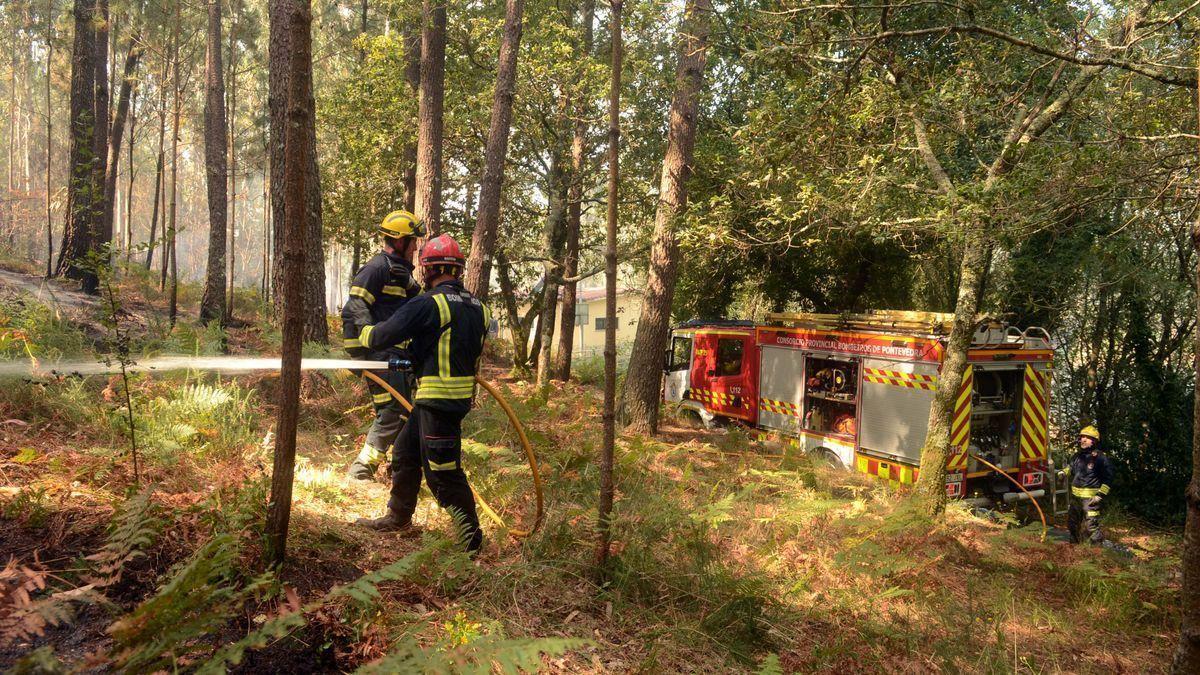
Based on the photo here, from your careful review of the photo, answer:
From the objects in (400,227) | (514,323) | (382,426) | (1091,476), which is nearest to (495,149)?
(400,227)

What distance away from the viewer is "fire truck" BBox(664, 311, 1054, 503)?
957 cm

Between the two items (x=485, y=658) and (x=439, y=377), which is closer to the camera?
(x=485, y=658)

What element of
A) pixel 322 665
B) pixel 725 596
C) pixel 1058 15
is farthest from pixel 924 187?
pixel 322 665

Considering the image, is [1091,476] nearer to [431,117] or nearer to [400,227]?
[400,227]

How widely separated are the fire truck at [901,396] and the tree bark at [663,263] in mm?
2531

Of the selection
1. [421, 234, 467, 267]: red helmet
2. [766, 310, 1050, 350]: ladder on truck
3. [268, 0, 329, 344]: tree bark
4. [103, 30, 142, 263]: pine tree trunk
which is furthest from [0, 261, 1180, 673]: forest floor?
[103, 30, 142, 263]: pine tree trunk

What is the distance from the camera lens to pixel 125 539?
2.84 meters

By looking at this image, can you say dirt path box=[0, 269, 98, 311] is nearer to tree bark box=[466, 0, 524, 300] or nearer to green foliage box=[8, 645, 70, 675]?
tree bark box=[466, 0, 524, 300]

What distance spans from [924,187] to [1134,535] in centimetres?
682

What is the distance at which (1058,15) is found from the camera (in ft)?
26.5

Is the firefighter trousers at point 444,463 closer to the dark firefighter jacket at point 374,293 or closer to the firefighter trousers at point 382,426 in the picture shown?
the dark firefighter jacket at point 374,293

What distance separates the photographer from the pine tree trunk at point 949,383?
768cm

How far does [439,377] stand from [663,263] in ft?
21.5

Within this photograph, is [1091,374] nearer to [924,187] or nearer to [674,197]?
[924,187]
